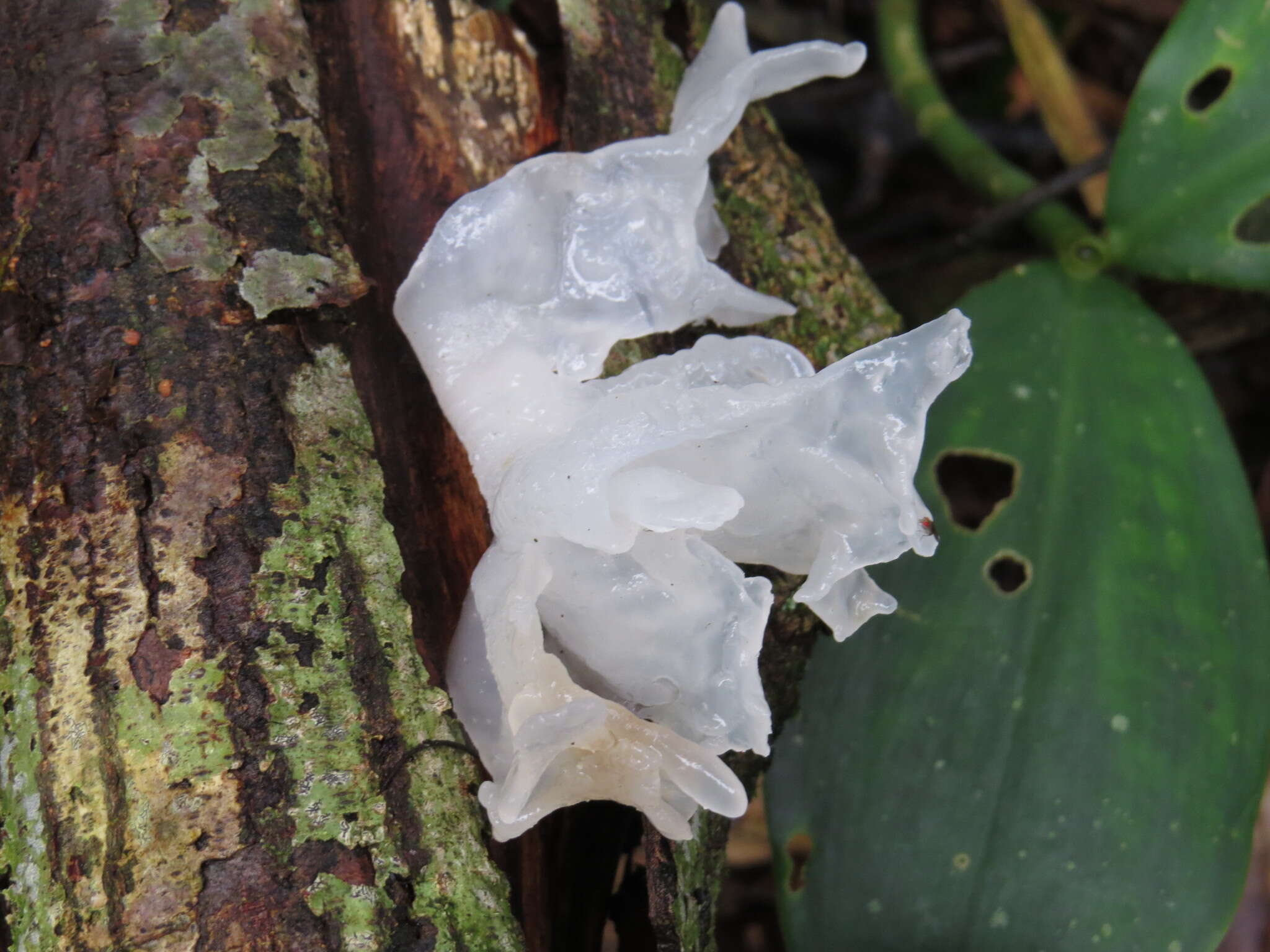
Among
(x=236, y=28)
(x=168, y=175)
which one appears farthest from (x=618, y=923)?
(x=236, y=28)

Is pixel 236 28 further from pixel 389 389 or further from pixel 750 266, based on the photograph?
pixel 750 266

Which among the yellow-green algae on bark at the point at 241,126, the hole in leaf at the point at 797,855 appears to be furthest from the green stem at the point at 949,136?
the yellow-green algae on bark at the point at 241,126

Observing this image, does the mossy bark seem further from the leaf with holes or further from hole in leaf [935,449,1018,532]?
the leaf with holes

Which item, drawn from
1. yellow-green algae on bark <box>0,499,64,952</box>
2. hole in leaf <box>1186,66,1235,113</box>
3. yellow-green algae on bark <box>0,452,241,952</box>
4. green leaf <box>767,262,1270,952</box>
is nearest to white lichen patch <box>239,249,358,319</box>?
yellow-green algae on bark <box>0,452,241,952</box>

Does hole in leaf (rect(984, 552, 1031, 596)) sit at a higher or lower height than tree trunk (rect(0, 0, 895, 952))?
lower

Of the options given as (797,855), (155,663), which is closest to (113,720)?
(155,663)
